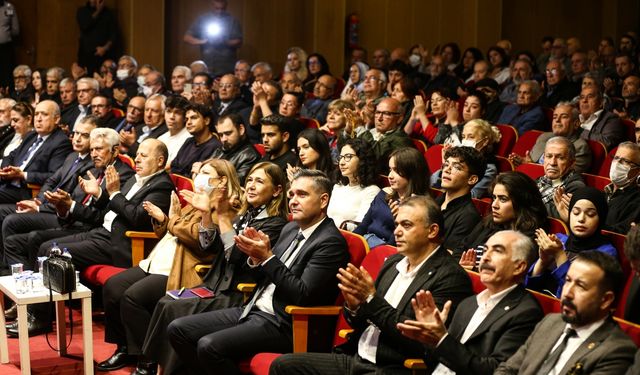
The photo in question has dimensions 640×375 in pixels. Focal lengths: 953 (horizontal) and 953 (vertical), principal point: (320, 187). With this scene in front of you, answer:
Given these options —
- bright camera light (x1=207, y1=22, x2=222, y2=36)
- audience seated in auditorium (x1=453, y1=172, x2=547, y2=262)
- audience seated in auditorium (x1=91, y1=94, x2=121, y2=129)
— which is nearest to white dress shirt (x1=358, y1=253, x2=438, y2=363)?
audience seated in auditorium (x1=453, y1=172, x2=547, y2=262)

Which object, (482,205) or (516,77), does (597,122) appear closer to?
(482,205)

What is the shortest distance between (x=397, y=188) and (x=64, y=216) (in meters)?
2.09

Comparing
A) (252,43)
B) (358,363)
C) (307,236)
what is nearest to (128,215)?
(307,236)

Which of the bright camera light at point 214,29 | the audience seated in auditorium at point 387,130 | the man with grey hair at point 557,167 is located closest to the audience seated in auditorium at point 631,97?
the audience seated in auditorium at point 387,130

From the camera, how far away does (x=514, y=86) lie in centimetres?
838

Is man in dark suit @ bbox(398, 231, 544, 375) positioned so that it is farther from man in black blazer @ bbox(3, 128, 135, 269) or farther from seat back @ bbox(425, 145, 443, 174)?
man in black blazer @ bbox(3, 128, 135, 269)

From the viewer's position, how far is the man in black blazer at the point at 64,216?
535 cm

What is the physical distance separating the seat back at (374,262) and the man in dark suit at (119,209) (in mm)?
1588

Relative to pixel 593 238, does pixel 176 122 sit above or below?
above

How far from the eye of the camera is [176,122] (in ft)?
21.7

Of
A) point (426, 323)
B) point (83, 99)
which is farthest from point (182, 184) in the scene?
point (83, 99)

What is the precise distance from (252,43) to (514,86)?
406 centimetres

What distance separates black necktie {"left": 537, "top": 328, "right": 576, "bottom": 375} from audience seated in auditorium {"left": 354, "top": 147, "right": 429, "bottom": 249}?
1647 millimetres

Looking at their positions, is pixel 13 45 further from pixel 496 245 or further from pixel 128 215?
pixel 496 245
